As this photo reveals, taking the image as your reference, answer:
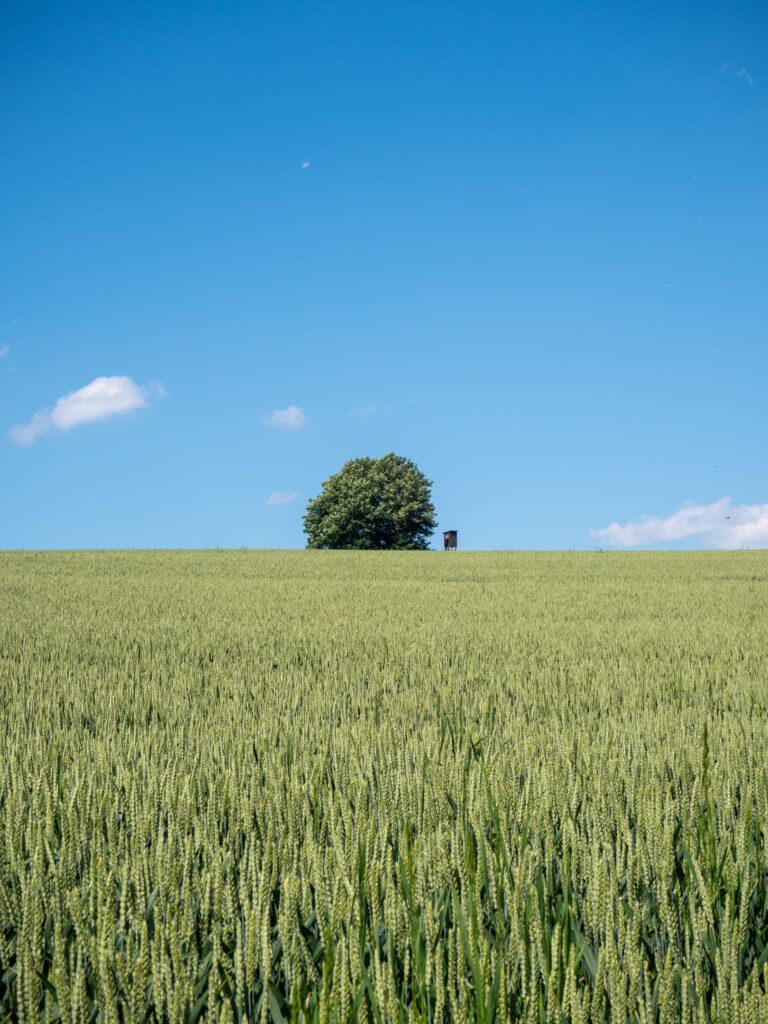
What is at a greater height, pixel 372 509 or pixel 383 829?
pixel 372 509

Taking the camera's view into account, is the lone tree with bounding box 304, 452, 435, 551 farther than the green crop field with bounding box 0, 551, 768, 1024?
Yes

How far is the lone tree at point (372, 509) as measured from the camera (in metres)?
48.2

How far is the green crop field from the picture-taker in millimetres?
1471

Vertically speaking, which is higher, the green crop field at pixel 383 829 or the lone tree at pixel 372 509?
the lone tree at pixel 372 509

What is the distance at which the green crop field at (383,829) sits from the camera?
4.83 ft

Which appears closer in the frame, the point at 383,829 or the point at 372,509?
the point at 383,829

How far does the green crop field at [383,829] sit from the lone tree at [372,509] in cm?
4094

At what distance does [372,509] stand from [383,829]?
46277mm

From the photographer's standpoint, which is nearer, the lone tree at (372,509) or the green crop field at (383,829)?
the green crop field at (383,829)

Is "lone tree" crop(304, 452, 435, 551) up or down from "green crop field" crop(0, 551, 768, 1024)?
up

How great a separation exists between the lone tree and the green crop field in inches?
1612

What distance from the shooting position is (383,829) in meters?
2.08

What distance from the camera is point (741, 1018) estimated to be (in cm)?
135

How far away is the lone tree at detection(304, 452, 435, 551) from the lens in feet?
158
